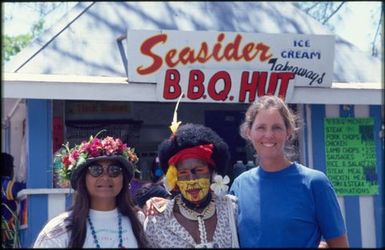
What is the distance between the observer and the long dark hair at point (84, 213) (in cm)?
328

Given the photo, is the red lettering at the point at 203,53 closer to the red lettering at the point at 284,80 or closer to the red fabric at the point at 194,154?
the red lettering at the point at 284,80

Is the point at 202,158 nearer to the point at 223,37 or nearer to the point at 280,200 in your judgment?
the point at 280,200

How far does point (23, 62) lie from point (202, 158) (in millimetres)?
5496

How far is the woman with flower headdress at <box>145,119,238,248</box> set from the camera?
134 inches

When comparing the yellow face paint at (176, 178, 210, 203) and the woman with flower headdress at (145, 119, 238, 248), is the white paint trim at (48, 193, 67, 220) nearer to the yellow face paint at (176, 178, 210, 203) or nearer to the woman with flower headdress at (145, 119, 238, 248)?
the woman with flower headdress at (145, 119, 238, 248)

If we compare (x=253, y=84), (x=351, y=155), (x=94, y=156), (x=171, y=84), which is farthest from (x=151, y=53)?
(x=94, y=156)

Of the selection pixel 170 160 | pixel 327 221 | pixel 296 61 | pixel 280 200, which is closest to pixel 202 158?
pixel 170 160

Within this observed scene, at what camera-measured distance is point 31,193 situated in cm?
756

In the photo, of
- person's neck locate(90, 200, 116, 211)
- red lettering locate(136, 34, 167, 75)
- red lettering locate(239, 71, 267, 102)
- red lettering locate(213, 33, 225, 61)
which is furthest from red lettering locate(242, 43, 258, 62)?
person's neck locate(90, 200, 116, 211)

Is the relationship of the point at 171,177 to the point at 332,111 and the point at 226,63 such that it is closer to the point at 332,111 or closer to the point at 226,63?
the point at 226,63

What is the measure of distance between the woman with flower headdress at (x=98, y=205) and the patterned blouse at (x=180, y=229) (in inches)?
2.9

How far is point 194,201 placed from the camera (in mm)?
3443

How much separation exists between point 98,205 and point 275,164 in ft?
3.06

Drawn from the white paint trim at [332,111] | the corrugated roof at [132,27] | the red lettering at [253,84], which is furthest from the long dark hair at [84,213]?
the white paint trim at [332,111]
